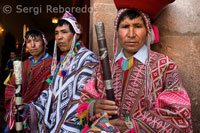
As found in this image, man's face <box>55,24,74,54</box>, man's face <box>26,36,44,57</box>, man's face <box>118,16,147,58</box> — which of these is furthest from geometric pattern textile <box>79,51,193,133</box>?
man's face <box>26,36,44,57</box>

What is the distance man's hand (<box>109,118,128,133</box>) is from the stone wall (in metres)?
0.79

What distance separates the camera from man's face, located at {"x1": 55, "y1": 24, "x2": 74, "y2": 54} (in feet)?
6.47

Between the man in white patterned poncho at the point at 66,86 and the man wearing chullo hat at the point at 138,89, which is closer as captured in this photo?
the man wearing chullo hat at the point at 138,89

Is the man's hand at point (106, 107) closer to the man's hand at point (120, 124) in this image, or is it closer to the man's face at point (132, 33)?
A: the man's hand at point (120, 124)

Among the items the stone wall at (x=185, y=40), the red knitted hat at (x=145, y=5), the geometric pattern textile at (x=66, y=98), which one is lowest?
the geometric pattern textile at (x=66, y=98)

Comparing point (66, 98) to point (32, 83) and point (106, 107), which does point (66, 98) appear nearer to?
point (106, 107)

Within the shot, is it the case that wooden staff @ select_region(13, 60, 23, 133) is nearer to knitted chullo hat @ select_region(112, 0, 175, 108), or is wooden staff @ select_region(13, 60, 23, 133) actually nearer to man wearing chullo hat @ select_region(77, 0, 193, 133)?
man wearing chullo hat @ select_region(77, 0, 193, 133)

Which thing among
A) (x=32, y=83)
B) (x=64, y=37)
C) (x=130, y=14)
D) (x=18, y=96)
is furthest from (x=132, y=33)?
(x=32, y=83)

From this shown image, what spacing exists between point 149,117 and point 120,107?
0.80 feet

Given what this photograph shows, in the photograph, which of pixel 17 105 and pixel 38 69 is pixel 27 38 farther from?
pixel 17 105

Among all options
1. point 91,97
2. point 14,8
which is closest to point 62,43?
point 91,97

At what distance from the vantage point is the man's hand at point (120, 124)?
3.39 feet

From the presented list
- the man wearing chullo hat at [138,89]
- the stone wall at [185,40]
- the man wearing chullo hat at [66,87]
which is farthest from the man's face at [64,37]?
the stone wall at [185,40]

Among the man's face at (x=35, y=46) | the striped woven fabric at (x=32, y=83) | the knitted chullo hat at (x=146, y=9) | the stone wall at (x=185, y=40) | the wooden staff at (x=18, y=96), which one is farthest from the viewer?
the man's face at (x=35, y=46)
